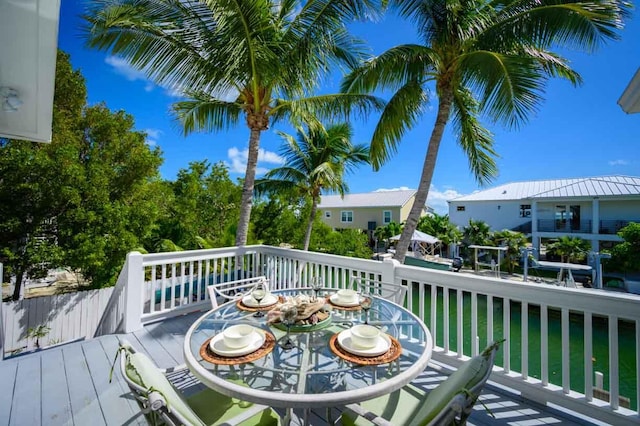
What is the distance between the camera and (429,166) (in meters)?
5.41

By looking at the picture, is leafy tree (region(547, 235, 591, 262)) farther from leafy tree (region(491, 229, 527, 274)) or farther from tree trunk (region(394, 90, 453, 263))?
tree trunk (region(394, 90, 453, 263))

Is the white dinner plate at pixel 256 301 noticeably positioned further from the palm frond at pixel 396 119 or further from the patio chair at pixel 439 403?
the palm frond at pixel 396 119

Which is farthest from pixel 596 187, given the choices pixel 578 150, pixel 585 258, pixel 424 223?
pixel 578 150

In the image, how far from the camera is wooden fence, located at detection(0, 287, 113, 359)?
6047 mm

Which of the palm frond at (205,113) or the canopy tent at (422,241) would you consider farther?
the canopy tent at (422,241)

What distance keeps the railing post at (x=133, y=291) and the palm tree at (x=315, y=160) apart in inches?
305

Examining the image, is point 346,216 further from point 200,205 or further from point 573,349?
point 573,349

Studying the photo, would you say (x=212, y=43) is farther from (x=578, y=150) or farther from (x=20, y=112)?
(x=578, y=150)

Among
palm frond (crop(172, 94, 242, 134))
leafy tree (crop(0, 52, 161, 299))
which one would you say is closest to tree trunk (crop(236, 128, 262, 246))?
palm frond (crop(172, 94, 242, 134))

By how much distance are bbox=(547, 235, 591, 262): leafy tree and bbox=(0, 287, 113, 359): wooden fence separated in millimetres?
20867

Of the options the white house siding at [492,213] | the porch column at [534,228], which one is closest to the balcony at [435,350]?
the porch column at [534,228]

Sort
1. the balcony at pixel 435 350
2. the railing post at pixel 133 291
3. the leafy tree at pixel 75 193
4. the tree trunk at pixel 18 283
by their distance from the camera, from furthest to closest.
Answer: the tree trunk at pixel 18 283 < the leafy tree at pixel 75 193 < the railing post at pixel 133 291 < the balcony at pixel 435 350

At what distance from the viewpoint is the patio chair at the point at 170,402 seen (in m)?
1.08

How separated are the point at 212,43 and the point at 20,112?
2807 millimetres
